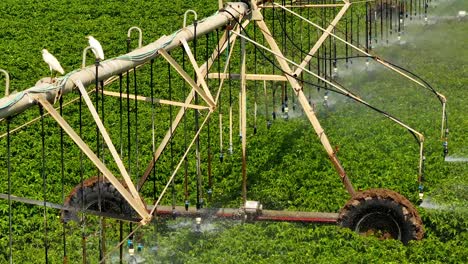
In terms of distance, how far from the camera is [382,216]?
1652 centimetres

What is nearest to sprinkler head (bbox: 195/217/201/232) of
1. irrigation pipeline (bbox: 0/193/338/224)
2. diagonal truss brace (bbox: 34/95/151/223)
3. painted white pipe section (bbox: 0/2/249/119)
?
irrigation pipeline (bbox: 0/193/338/224)

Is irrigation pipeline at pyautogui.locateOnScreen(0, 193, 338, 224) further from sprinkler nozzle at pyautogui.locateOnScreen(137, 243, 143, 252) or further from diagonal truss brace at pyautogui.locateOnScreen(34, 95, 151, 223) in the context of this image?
diagonal truss brace at pyautogui.locateOnScreen(34, 95, 151, 223)

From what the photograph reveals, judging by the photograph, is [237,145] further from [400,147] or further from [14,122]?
[14,122]

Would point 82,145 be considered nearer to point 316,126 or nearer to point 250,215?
point 250,215

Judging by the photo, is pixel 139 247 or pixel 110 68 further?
pixel 139 247

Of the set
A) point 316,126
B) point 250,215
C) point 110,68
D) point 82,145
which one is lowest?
point 250,215

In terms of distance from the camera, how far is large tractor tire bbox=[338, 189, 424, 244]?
1617 cm

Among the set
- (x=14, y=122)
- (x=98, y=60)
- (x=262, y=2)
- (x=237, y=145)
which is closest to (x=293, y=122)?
(x=237, y=145)

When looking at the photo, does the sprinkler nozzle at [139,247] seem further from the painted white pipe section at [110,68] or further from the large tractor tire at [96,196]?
the painted white pipe section at [110,68]

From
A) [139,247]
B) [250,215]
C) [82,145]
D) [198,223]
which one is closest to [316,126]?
[250,215]

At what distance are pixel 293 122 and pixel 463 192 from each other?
243 inches

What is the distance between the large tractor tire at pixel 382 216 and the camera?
53.1ft

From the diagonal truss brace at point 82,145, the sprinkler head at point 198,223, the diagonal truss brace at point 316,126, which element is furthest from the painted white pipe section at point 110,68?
the sprinkler head at point 198,223

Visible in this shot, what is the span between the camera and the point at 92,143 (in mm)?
22438
